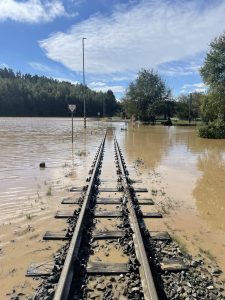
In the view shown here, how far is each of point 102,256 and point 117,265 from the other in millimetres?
487

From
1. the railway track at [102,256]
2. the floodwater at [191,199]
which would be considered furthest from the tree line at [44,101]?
the railway track at [102,256]

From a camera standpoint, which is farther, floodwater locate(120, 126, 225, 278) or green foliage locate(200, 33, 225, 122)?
green foliage locate(200, 33, 225, 122)

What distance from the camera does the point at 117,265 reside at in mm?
5562

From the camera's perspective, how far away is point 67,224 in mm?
7633

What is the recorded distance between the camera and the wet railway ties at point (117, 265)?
4.84 meters

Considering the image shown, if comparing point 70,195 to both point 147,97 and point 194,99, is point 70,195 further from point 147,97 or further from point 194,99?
point 194,99

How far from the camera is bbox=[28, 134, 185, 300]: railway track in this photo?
4.85 meters

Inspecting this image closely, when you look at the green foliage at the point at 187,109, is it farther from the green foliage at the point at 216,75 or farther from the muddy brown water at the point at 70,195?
the muddy brown water at the point at 70,195

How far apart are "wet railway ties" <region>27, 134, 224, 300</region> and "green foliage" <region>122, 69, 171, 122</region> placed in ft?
221

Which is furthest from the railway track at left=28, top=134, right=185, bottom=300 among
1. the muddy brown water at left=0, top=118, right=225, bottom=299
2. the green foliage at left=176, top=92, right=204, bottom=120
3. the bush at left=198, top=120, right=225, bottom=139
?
the green foliage at left=176, top=92, right=204, bottom=120

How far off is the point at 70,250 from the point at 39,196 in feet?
15.0

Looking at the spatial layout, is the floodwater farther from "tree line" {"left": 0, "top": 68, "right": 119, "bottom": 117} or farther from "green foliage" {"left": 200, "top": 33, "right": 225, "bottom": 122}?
"tree line" {"left": 0, "top": 68, "right": 119, "bottom": 117}

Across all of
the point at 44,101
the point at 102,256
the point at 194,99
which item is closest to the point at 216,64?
the point at 102,256

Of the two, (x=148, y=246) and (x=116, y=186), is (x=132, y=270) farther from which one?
(x=116, y=186)
